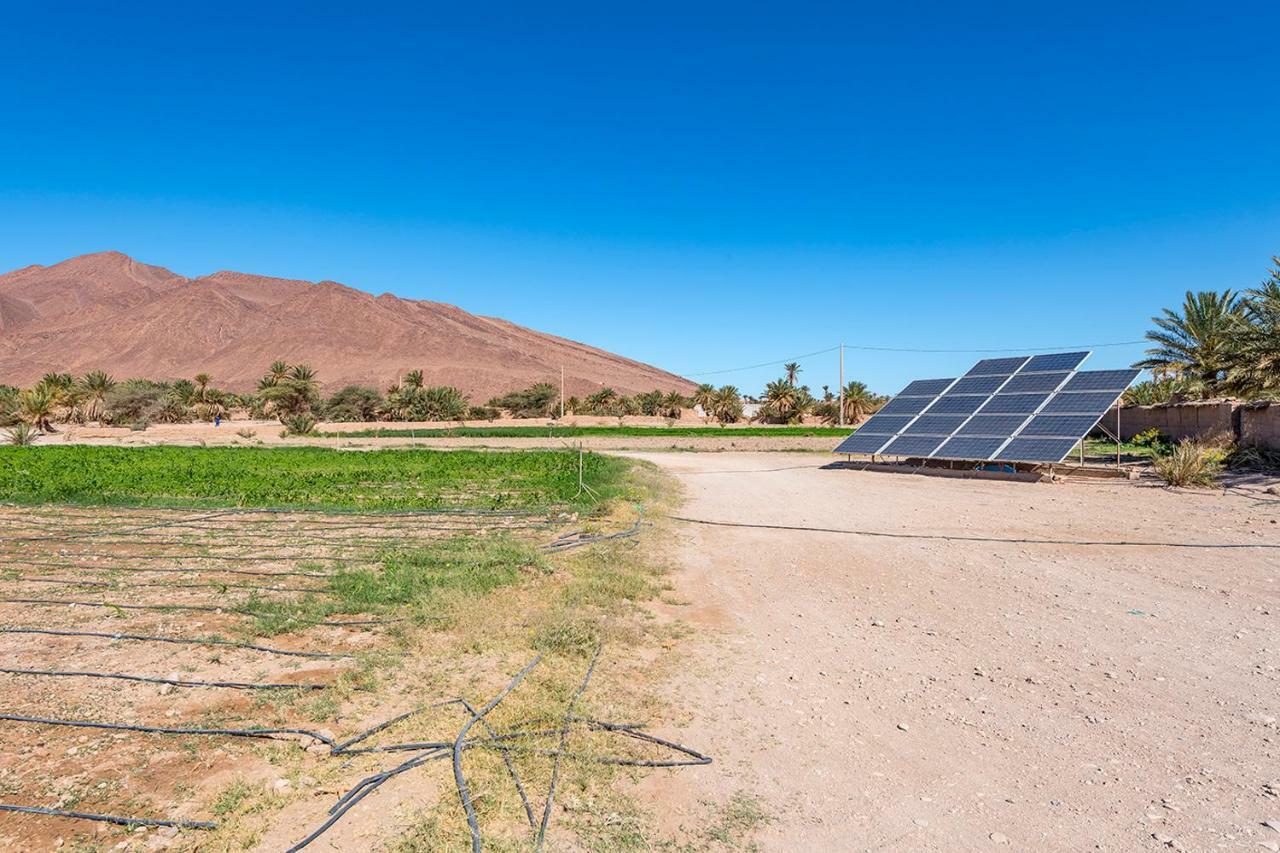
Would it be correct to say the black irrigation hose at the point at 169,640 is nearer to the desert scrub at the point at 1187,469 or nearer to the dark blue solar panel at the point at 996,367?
the desert scrub at the point at 1187,469

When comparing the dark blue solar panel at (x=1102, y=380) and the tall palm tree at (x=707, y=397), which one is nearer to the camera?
the dark blue solar panel at (x=1102, y=380)

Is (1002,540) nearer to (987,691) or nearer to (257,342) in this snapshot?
(987,691)

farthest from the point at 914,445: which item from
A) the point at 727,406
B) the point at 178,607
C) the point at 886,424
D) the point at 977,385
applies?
the point at 727,406

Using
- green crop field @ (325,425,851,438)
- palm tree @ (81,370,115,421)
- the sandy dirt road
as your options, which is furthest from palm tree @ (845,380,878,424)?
palm tree @ (81,370,115,421)

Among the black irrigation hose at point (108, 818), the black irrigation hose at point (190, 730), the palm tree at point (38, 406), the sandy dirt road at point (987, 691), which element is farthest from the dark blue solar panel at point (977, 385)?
the palm tree at point (38, 406)

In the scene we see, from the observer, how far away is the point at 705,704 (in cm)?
577

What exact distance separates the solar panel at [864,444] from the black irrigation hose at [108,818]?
23324 millimetres

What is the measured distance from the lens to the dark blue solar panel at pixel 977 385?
2611 cm

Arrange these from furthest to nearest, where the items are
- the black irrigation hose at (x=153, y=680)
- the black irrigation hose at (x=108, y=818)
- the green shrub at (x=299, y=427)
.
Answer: the green shrub at (x=299, y=427), the black irrigation hose at (x=153, y=680), the black irrigation hose at (x=108, y=818)

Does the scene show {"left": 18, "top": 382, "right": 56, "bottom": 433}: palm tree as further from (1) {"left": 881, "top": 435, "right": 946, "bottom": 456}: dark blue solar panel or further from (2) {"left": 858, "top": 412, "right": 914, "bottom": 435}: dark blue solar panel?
(1) {"left": 881, "top": 435, "right": 946, "bottom": 456}: dark blue solar panel

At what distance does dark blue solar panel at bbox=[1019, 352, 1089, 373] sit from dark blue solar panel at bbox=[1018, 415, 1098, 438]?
150 inches

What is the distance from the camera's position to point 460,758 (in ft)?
15.5

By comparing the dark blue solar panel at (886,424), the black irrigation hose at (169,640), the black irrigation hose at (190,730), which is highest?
the dark blue solar panel at (886,424)

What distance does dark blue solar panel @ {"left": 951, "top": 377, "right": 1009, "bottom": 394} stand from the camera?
1028 inches
